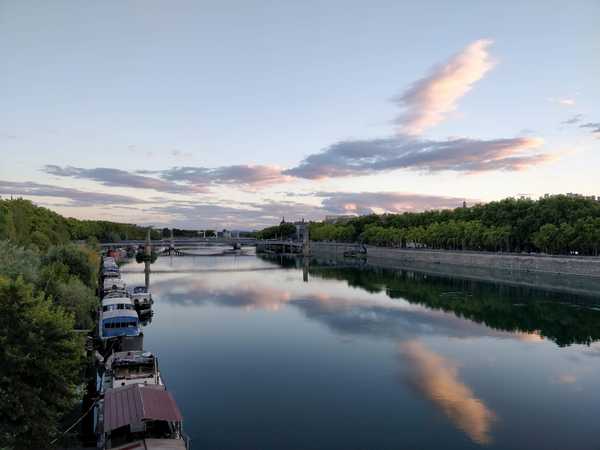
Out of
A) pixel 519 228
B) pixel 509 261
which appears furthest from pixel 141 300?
pixel 519 228

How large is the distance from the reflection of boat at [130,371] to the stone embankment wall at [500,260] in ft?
230

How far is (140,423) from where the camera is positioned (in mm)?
16250

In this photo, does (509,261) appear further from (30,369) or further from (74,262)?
(30,369)

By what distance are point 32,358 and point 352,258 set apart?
13360cm

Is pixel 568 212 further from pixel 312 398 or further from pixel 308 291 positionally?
pixel 312 398

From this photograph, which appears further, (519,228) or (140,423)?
(519,228)

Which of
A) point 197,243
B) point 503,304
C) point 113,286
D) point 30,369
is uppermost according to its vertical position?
point 197,243

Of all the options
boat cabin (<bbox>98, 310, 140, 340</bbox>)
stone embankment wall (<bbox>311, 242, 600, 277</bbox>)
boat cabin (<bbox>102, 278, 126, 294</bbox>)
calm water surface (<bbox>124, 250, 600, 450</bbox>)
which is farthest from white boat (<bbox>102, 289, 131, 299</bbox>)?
stone embankment wall (<bbox>311, 242, 600, 277</bbox>)

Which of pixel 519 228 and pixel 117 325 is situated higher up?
pixel 519 228

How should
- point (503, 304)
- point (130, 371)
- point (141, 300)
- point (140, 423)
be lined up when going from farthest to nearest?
point (503, 304)
point (141, 300)
point (130, 371)
point (140, 423)

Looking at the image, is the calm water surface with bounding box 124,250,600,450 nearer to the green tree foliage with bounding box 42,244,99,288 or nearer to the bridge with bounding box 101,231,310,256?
the green tree foliage with bounding box 42,244,99,288

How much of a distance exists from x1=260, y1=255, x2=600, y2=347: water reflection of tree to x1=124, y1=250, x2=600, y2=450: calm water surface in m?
0.22

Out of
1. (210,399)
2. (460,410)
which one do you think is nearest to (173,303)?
(210,399)

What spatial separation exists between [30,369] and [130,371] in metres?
8.59
